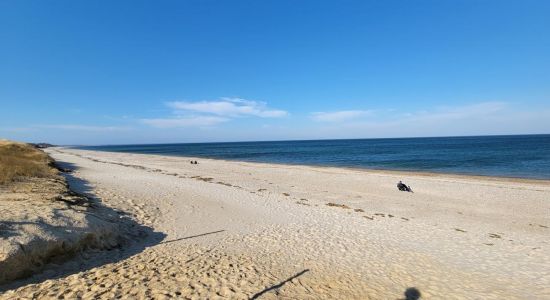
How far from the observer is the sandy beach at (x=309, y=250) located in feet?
21.6

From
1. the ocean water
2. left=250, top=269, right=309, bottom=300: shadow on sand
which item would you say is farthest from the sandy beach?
the ocean water

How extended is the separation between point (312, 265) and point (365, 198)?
1177 centimetres

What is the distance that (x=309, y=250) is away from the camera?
943cm

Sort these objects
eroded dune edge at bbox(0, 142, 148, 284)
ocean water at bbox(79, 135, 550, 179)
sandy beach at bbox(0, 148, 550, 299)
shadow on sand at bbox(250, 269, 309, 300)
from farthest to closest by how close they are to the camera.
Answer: ocean water at bbox(79, 135, 550, 179), sandy beach at bbox(0, 148, 550, 299), eroded dune edge at bbox(0, 142, 148, 284), shadow on sand at bbox(250, 269, 309, 300)

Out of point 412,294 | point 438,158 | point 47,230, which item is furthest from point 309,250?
point 438,158

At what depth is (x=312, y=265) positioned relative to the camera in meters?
8.21

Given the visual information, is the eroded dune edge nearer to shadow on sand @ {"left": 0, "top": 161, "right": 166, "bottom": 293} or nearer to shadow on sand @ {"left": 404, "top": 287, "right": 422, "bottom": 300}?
shadow on sand @ {"left": 0, "top": 161, "right": 166, "bottom": 293}

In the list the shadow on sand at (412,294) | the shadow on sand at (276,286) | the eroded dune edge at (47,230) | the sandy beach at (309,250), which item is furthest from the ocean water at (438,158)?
the eroded dune edge at (47,230)

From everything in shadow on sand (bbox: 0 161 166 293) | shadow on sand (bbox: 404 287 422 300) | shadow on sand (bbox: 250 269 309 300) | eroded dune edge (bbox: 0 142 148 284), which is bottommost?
shadow on sand (bbox: 404 287 422 300)

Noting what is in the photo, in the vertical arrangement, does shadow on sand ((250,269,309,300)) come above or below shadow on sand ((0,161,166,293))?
below

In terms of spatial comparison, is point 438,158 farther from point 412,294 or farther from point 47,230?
point 47,230

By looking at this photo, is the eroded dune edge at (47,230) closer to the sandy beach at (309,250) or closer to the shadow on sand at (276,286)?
the sandy beach at (309,250)

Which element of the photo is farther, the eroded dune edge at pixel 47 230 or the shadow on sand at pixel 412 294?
the shadow on sand at pixel 412 294

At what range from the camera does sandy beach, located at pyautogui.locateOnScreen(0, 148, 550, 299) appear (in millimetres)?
6586
